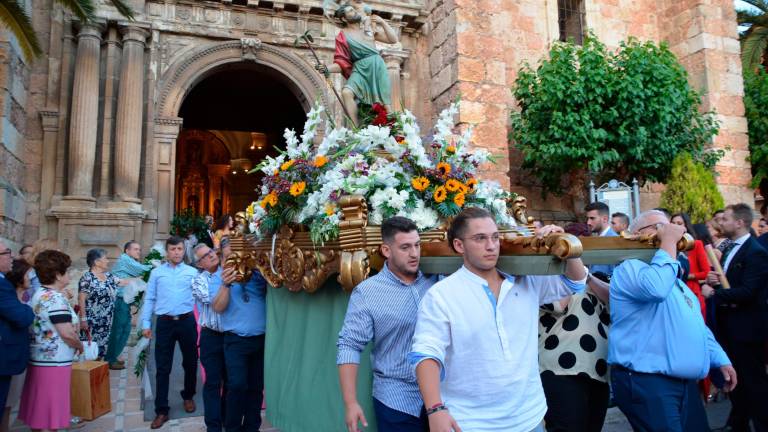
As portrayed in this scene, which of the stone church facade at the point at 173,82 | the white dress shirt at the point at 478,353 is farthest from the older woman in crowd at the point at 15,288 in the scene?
the stone church facade at the point at 173,82

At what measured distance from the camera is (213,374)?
477cm

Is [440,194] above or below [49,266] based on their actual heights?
above

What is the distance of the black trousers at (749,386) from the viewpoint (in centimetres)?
418

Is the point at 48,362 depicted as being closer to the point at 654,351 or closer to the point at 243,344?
the point at 243,344

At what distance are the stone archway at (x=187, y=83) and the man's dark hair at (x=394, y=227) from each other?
9.32 meters

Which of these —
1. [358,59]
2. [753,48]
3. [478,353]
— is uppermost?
[753,48]

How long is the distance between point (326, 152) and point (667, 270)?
222 centimetres

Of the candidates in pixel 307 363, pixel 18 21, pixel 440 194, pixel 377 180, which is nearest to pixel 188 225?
pixel 18 21

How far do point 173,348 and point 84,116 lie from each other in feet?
24.6

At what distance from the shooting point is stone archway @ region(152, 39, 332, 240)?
39.5 feet

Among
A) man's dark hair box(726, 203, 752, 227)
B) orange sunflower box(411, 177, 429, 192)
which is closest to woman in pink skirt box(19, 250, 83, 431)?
orange sunflower box(411, 177, 429, 192)

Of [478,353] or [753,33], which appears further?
[753,33]

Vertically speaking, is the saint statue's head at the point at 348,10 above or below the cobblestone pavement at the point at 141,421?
above

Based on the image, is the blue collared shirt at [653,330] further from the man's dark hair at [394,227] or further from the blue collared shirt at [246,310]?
the blue collared shirt at [246,310]
